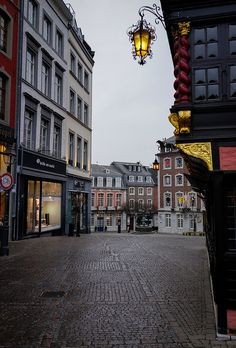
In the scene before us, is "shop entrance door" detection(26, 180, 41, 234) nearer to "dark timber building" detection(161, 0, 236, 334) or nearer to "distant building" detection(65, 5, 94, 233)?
"distant building" detection(65, 5, 94, 233)

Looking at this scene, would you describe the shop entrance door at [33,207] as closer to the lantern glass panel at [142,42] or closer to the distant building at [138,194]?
the lantern glass panel at [142,42]

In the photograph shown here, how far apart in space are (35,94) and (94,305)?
16.9 m

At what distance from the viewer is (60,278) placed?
10.1 meters

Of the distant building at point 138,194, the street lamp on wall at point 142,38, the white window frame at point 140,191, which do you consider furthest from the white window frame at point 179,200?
the street lamp on wall at point 142,38

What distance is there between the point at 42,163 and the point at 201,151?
1687 centimetres

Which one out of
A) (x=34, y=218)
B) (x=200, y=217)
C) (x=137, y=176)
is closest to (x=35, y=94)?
(x=34, y=218)

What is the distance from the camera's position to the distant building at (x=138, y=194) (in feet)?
236

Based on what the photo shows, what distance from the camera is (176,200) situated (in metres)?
57.4

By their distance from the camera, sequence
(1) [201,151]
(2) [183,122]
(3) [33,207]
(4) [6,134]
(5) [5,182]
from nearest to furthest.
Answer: (1) [201,151] → (2) [183,122] → (5) [5,182] → (4) [6,134] → (3) [33,207]

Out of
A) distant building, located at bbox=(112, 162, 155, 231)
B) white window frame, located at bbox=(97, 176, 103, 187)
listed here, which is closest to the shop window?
distant building, located at bbox=(112, 162, 155, 231)

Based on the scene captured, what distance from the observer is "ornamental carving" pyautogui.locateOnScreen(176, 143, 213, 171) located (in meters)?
6.58

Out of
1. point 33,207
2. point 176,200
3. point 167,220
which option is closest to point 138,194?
point 167,220

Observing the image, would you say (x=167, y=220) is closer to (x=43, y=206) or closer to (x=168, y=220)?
(x=168, y=220)

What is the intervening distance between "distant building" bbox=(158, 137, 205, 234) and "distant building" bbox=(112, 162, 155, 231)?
44.6ft
